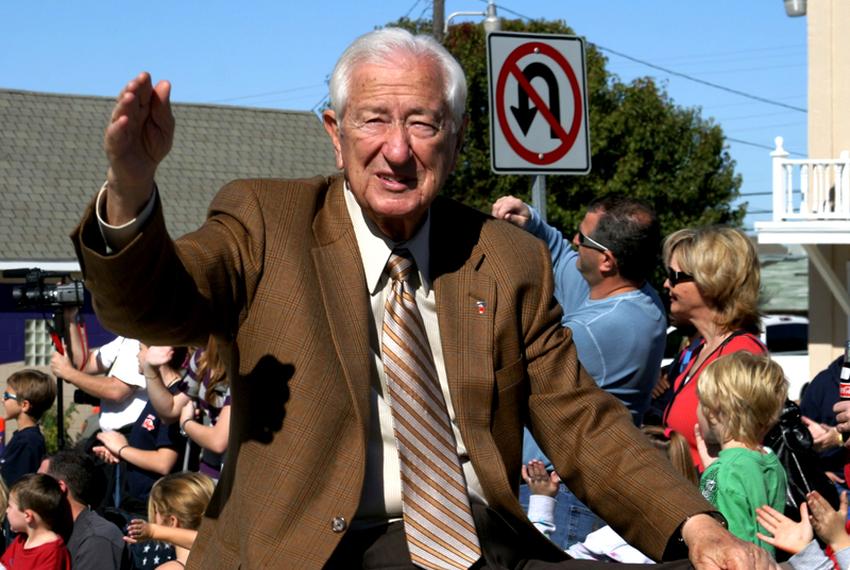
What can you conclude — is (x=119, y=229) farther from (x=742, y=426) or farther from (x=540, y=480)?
(x=742, y=426)

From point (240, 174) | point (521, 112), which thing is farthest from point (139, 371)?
point (240, 174)

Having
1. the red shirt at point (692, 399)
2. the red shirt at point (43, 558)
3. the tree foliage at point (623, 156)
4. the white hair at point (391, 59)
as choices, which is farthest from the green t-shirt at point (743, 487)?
the tree foliage at point (623, 156)

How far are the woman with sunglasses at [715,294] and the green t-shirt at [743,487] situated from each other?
575 mm

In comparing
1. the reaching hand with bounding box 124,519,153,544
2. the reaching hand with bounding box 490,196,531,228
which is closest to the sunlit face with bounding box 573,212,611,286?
the reaching hand with bounding box 490,196,531,228

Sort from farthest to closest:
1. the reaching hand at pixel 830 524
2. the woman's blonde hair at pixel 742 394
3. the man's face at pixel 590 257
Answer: the man's face at pixel 590 257 → the woman's blonde hair at pixel 742 394 → the reaching hand at pixel 830 524

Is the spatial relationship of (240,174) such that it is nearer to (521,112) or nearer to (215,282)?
(521,112)

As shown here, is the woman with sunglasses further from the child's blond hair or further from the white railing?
the white railing

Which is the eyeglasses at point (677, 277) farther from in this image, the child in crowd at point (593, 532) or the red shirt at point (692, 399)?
the child in crowd at point (593, 532)

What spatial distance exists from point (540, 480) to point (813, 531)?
3.28ft

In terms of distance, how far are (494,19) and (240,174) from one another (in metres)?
17.4

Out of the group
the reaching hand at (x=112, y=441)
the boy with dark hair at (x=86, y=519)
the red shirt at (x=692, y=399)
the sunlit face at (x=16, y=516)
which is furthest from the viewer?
the reaching hand at (x=112, y=441)

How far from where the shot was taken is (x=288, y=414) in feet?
9.77

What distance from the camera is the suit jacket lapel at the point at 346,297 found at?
3018 millimetres

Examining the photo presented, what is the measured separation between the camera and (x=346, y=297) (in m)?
3.11
